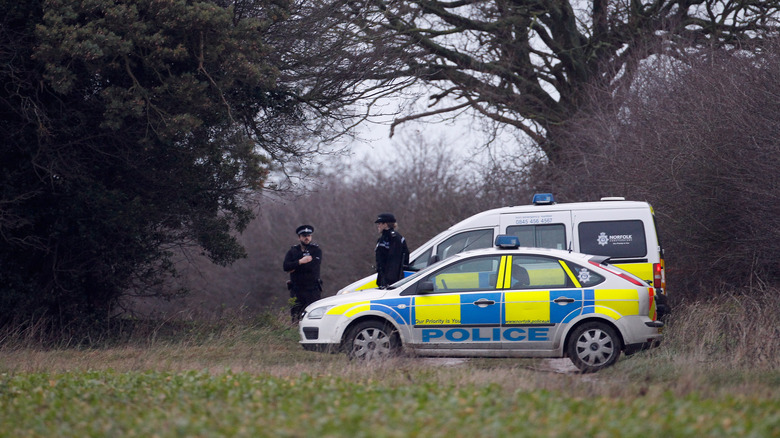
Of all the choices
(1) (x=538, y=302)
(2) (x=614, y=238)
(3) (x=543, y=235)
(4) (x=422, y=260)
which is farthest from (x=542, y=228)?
(1) (x=538, y=302)

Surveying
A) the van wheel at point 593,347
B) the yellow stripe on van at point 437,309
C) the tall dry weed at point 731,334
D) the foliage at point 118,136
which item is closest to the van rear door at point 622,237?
the tall dry weed at point 731,334

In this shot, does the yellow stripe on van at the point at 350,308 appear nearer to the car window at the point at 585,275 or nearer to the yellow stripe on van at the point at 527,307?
the yellow stripe on van at the point at 527,307

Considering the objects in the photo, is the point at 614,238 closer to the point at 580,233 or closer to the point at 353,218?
the point at 580,233

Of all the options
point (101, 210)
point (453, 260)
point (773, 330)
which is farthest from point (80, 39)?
point (773, 330)

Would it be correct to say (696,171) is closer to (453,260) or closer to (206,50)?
(453,260)

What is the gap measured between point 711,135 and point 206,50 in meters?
8.41

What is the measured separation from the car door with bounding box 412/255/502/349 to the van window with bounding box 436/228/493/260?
2.61 m

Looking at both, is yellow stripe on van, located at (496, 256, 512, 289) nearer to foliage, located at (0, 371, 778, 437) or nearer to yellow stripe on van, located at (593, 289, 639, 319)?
yellow stripe on van, located at (593, 289, 639, 319)

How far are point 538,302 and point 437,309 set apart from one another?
1.15 m

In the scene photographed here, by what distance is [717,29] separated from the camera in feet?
66.7

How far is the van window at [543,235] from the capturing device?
11633 mm

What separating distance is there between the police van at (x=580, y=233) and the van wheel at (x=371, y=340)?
1771 millimetres

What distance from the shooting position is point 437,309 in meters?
9.36

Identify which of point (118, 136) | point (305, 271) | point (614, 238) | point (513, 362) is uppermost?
point (118, 136)
